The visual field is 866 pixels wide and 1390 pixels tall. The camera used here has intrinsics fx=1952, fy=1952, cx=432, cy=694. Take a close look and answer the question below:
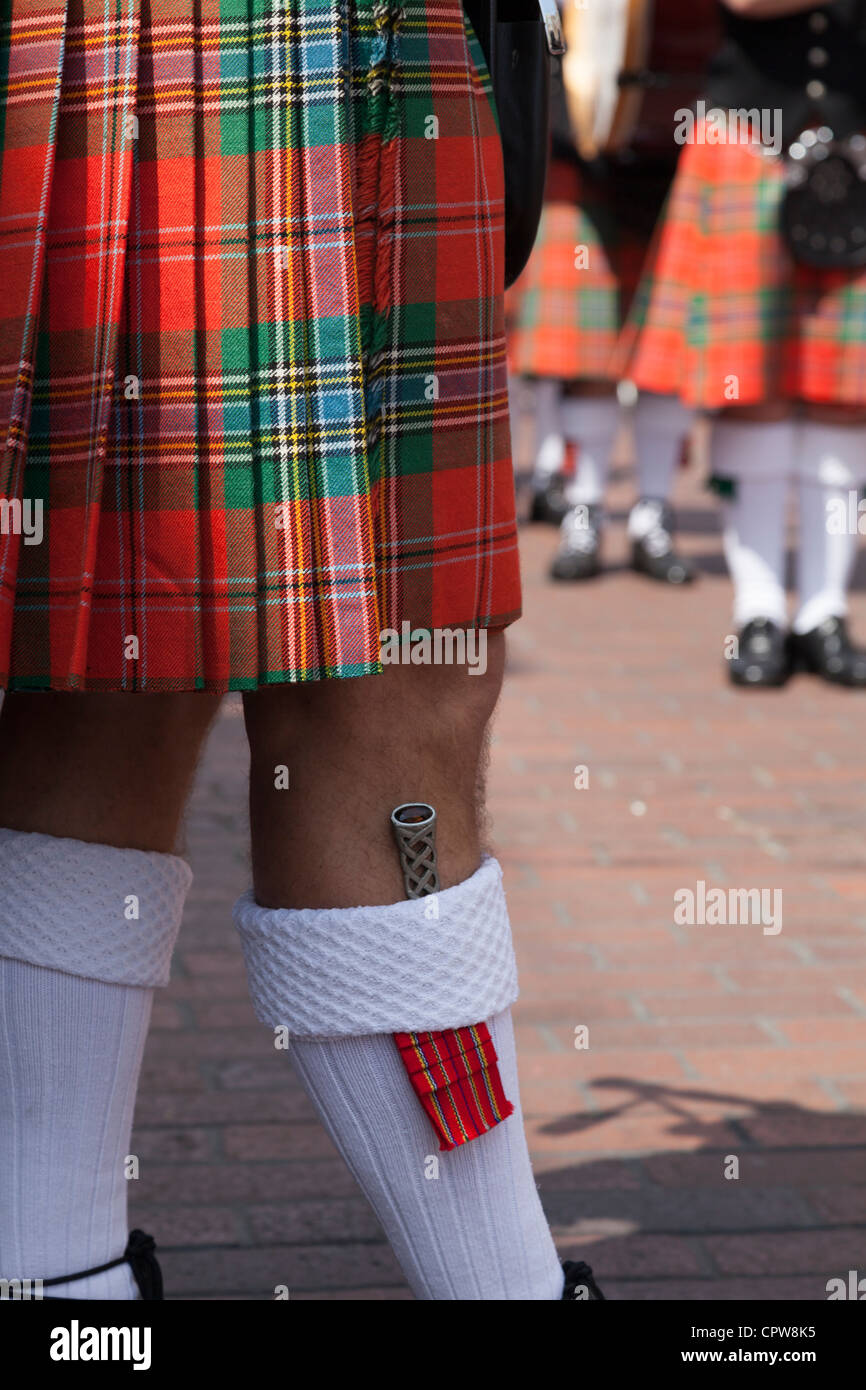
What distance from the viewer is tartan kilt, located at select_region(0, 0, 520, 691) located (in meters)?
1.23

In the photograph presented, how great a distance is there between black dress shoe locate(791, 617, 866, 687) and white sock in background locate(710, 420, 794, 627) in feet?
0.32

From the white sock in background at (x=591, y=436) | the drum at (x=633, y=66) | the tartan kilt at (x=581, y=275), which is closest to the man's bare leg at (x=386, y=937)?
the drum at (x=633, y=66)

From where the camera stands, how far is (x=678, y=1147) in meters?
2.35

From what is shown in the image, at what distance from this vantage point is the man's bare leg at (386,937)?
1.31m

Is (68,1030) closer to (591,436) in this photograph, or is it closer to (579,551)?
→ (579,551)

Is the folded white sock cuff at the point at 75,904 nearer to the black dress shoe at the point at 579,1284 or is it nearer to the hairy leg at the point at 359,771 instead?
the hairy leg at the point at 359,771

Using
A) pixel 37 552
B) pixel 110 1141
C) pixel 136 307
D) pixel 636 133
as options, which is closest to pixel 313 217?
pixel 136 307

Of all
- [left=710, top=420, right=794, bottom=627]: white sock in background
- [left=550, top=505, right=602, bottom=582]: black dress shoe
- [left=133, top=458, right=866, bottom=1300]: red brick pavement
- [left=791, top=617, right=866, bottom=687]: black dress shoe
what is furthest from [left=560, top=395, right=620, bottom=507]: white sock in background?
[left=133, top=458, right=866, bottom=1300]: red brick pavement

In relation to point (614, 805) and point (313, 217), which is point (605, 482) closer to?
point (614, 805)

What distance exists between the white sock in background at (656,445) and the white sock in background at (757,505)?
4.12ft

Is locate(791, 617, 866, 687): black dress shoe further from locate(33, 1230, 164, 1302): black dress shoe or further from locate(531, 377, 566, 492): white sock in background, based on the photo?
locate(33, 1230, 164, 1302): black dress shoe

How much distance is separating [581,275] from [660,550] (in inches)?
36.4

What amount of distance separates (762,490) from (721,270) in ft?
1.82

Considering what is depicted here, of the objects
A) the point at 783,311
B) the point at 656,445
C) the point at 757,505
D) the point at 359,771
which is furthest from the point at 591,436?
the point at 359,771
